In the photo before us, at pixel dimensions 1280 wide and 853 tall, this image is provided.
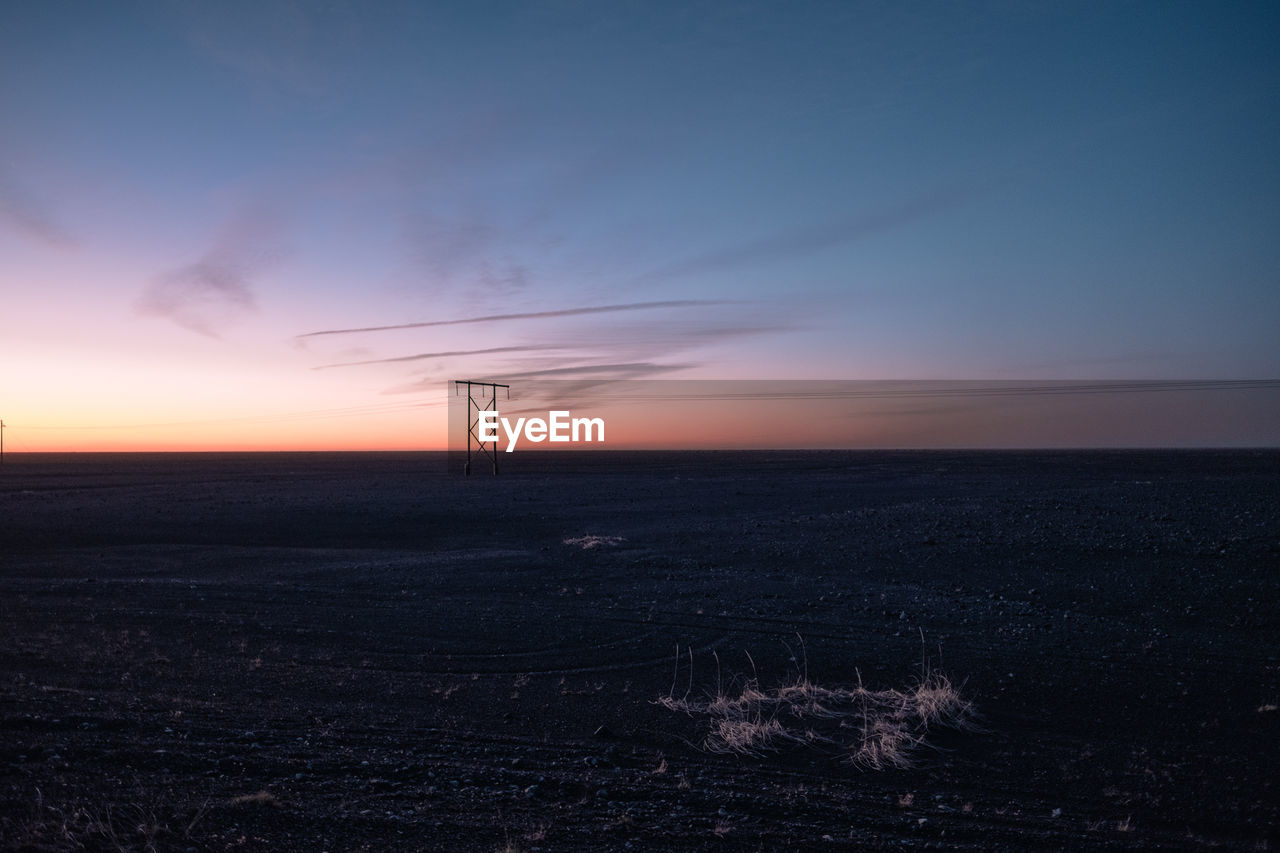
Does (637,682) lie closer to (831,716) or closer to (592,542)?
(831,716)

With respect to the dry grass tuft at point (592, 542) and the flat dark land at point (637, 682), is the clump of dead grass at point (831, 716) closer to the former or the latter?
the flat dark land at point (637, 682)

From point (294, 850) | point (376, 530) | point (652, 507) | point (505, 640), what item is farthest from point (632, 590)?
point (652, 507)

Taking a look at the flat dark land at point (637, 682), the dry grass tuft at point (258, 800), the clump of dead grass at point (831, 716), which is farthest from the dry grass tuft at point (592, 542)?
the dry grass tuft at point (258, 800)

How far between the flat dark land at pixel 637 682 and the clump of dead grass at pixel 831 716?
0.76 feet

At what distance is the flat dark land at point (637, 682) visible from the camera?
5527 mm

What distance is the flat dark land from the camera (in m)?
5.53

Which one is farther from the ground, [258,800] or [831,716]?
[258,800]

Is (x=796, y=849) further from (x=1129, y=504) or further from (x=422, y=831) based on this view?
(x=1129, y=504)

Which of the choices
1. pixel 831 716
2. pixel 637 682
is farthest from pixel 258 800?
pixel 831 716

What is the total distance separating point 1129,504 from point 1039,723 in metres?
16.7

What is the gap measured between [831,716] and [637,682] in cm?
240

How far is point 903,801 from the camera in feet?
19.4

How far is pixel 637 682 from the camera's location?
9227mm

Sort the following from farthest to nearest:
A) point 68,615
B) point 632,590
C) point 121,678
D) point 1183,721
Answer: point 632,590
point 68,615
point 121,678
point 1183,721
